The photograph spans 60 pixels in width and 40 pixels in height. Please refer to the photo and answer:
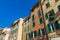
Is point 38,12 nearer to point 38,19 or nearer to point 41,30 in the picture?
point 38,19

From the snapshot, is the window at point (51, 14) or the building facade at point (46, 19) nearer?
the building facade at point (46, 19)

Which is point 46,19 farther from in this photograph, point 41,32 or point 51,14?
point 41,32

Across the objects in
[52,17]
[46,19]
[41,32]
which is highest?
[46,19]

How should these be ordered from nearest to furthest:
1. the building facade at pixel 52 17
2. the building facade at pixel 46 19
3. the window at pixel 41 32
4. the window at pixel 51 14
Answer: the building facade at pixel 52 17
the building facade at pixel 46 19
the window at pixel 51 14
the window at pixel 41 32

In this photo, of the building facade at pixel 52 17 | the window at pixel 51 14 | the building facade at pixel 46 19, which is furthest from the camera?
the window at pixel 51 14

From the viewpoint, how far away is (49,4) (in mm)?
22703

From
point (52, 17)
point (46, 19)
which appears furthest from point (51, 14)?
point (46, 19)

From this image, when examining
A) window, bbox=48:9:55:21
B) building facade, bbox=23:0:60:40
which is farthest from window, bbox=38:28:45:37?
window, bbox=48:9:55:21

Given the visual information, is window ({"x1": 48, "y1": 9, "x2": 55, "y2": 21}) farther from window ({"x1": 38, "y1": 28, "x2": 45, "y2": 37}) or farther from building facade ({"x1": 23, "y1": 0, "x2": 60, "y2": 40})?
window ({"x1": 38, "y1": 28, "x2": 45, "y2": 37})

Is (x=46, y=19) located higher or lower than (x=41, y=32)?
higher

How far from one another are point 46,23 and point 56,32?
3775 millimetres

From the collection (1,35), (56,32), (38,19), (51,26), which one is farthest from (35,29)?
(1,35)

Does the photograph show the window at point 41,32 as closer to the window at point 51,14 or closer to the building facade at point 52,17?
the building facade at point 52,17

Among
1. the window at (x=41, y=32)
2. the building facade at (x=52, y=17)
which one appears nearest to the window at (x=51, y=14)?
the building facade at (x=52, y=17)
